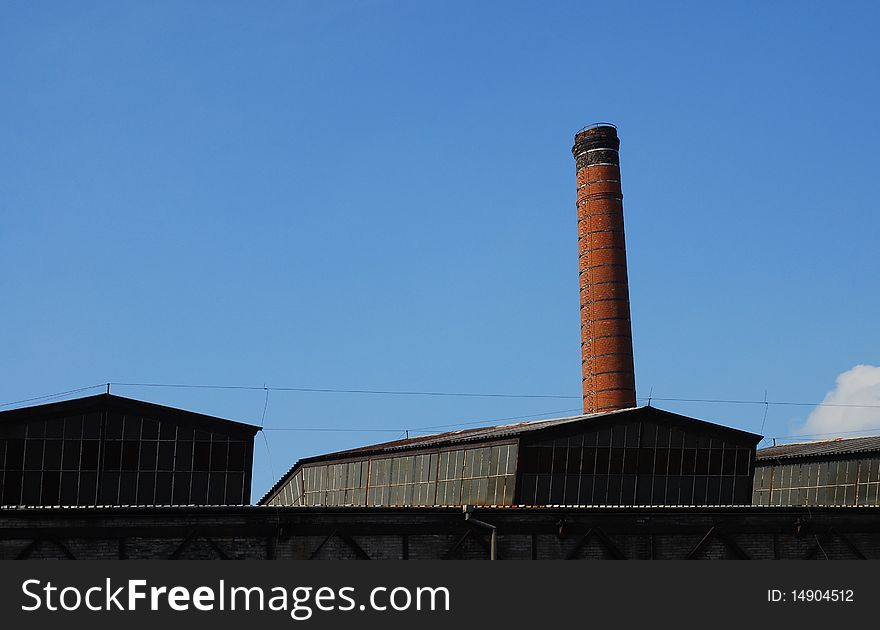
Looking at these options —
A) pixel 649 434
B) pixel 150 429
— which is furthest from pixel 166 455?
pixel 649 434

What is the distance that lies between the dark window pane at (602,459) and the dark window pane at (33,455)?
2099 cm

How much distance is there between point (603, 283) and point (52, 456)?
28.5m

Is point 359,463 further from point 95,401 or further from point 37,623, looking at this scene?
point 37,623

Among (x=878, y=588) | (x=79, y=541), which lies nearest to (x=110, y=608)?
(x=79, y=541)

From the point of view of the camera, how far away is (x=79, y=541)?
30.8 metres

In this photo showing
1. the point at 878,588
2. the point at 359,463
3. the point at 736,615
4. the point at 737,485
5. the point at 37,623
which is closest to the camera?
the point at 37,623

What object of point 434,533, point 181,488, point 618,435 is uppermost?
point 618,435

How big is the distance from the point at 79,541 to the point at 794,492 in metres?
34.7

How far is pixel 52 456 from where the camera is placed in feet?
140

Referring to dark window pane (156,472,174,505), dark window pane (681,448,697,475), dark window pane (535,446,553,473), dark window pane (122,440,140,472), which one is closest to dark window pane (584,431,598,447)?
dark window pane (535,446,553,473)

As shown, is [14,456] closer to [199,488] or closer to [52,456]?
[52,456]

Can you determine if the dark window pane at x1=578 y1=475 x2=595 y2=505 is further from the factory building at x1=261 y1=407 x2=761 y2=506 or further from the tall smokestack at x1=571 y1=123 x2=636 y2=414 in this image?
the tall smokestack at x1=571 y1=123 x2=636 y2=414

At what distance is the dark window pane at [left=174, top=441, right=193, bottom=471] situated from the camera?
44.1 metres

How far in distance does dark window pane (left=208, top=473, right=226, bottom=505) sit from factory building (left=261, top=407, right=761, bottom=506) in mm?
8093
